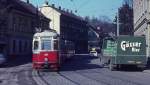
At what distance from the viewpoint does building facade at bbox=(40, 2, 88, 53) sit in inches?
4262

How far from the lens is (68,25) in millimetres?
118125

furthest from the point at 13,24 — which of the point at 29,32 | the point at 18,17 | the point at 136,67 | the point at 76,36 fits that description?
the point at 76,36

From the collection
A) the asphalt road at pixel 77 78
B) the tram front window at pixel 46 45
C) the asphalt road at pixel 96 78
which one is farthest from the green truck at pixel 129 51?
the tram front window at pixel 46 45

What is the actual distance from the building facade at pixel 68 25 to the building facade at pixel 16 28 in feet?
68.6

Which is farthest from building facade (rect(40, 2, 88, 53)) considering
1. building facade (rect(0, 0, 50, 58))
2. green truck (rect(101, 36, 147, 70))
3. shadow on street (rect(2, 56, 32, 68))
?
green truck (rect(101, 36, 147, 70))

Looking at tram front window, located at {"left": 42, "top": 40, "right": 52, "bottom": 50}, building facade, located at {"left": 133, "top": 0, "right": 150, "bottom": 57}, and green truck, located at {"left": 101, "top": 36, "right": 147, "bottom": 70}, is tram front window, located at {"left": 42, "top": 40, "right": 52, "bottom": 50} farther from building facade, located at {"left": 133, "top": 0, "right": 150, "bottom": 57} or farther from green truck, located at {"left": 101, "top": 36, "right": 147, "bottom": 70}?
building facade, located at {"left": 133, "top": 0, "right": 150, "bottom": 57}

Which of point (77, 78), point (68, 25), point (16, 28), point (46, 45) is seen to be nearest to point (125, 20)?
point (68, 25)

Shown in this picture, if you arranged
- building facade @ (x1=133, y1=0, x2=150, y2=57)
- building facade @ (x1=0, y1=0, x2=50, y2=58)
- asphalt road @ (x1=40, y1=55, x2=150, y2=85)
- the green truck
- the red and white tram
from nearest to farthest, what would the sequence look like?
asphalt road @ (x1=40, y1=55, x2=150, y2=85) < the red and white tram < the green truck < building facade @ (x1=133, y1=0, x2=150, y2=57) < building facade @ (x1=0, y1=0, x2=50, y2=58)

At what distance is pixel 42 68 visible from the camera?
34.3 m

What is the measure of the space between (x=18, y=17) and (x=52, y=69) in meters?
35.3

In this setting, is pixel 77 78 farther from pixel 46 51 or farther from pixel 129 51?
pixel 129 51

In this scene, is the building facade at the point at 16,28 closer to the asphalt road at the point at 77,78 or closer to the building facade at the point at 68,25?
the building facade at the point at 68,25

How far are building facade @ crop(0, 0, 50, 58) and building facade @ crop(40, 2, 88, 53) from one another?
20.9 metres

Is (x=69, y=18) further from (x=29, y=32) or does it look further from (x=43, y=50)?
(x=43, y=50)
